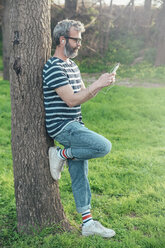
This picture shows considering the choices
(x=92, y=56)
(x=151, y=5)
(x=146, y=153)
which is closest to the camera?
(x=146, y=153)

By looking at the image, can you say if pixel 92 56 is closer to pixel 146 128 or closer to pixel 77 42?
pixel 146 128

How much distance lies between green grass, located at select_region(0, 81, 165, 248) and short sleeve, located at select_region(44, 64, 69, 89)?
1.49m

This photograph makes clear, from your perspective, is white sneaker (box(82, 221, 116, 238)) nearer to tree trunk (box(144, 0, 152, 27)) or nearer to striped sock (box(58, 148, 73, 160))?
striped sock (box(58, 148, 73, 160))

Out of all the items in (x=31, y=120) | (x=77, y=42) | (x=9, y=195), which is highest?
(x=77, y=42)

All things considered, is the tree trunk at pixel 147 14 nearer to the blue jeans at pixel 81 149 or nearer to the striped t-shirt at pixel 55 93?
the striped t-shirt at pixel 55 93

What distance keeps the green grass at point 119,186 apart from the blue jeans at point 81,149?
43 cm

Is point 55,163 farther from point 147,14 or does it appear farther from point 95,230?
point 147,14

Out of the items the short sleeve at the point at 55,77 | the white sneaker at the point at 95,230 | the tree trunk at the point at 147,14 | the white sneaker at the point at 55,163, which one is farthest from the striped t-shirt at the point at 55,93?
the tree trunk at the point at 147,14

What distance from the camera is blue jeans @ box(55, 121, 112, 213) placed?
9.95ft

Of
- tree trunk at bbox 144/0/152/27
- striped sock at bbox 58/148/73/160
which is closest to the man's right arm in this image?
striped sock at bbox 58/148/73/160

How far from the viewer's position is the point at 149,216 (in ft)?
11.9

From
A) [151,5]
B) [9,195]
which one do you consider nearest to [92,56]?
[151,5]

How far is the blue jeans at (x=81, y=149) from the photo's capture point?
119 inches

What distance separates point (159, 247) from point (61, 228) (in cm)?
100
